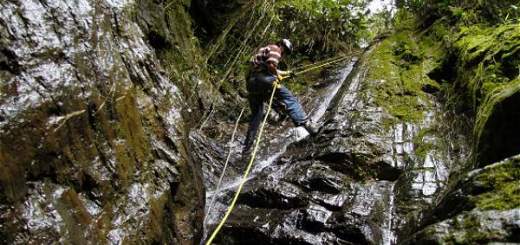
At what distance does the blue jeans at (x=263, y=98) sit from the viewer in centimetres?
739

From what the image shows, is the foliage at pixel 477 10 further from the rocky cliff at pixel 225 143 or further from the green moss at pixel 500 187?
the green moss at pixel 500 187

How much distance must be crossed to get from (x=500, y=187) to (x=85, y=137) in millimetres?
3196

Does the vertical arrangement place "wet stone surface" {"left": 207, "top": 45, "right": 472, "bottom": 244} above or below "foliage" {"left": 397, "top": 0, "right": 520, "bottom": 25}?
below

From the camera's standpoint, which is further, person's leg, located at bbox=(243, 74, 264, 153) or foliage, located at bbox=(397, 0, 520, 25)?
foliage, located at bbox=(397, 0, 520, 25)

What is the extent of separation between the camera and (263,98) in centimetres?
767

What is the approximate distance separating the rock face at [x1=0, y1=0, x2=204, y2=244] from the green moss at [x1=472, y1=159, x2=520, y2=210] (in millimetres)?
2841

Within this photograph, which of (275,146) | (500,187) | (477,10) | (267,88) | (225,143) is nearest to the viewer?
(500,187)

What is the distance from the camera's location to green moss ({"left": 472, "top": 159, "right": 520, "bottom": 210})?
2.93 m

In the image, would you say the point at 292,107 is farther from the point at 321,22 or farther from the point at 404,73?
the point at 321,22

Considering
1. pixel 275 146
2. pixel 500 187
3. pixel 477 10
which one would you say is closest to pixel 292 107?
pixel 275 146

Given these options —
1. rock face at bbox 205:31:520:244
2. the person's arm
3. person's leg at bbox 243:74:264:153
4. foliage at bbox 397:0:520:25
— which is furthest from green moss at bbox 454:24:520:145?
person's leg at bbox 243:74:264:153

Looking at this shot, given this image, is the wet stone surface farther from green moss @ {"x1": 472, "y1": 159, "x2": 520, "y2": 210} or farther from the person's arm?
green moss @ {"x1": 472, "y1": 159, "x2": 520, "y2": 210}

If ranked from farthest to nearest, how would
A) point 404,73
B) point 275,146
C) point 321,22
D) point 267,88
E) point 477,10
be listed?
point 321,22
point 477,10
point 404,73
point 275,146
point 267,88

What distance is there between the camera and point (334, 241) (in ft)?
16.3
